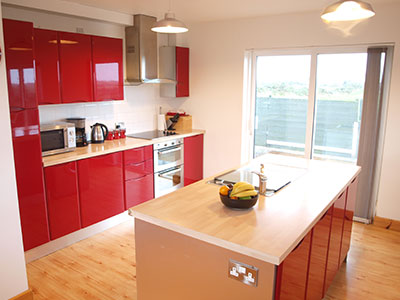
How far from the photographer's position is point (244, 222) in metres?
2.03

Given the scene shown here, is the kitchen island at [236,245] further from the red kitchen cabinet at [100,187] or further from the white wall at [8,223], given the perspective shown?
the red kitchen cabinet at [100,187]

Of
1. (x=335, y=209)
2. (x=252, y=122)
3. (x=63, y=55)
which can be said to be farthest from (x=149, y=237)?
(x=252, y=122)

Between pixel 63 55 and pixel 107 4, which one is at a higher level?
pixel 107 4

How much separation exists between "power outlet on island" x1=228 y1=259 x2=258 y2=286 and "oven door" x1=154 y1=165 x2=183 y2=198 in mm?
2839

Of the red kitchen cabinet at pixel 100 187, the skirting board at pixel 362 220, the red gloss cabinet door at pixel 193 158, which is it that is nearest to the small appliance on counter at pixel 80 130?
the red kitchen cabinet at pixel 100 187

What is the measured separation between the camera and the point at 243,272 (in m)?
1.78

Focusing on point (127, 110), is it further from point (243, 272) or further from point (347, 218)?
point (243, 272)

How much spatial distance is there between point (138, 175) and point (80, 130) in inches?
34.2

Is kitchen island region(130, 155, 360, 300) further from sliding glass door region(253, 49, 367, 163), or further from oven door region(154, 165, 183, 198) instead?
oven door region(154, 165, 183, 198)

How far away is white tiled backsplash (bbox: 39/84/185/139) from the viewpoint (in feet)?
12.9

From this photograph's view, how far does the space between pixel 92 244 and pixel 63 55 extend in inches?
77.5

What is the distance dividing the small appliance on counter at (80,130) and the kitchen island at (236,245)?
5.92 feet

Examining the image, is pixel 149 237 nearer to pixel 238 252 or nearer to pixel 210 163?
pixel 238 252

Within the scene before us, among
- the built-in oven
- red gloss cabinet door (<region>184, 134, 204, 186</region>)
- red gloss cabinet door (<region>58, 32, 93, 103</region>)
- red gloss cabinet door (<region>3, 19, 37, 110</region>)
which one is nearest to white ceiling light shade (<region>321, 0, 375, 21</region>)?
red gloss cabinet door (<region>3, 19, 37, 110</region>)
